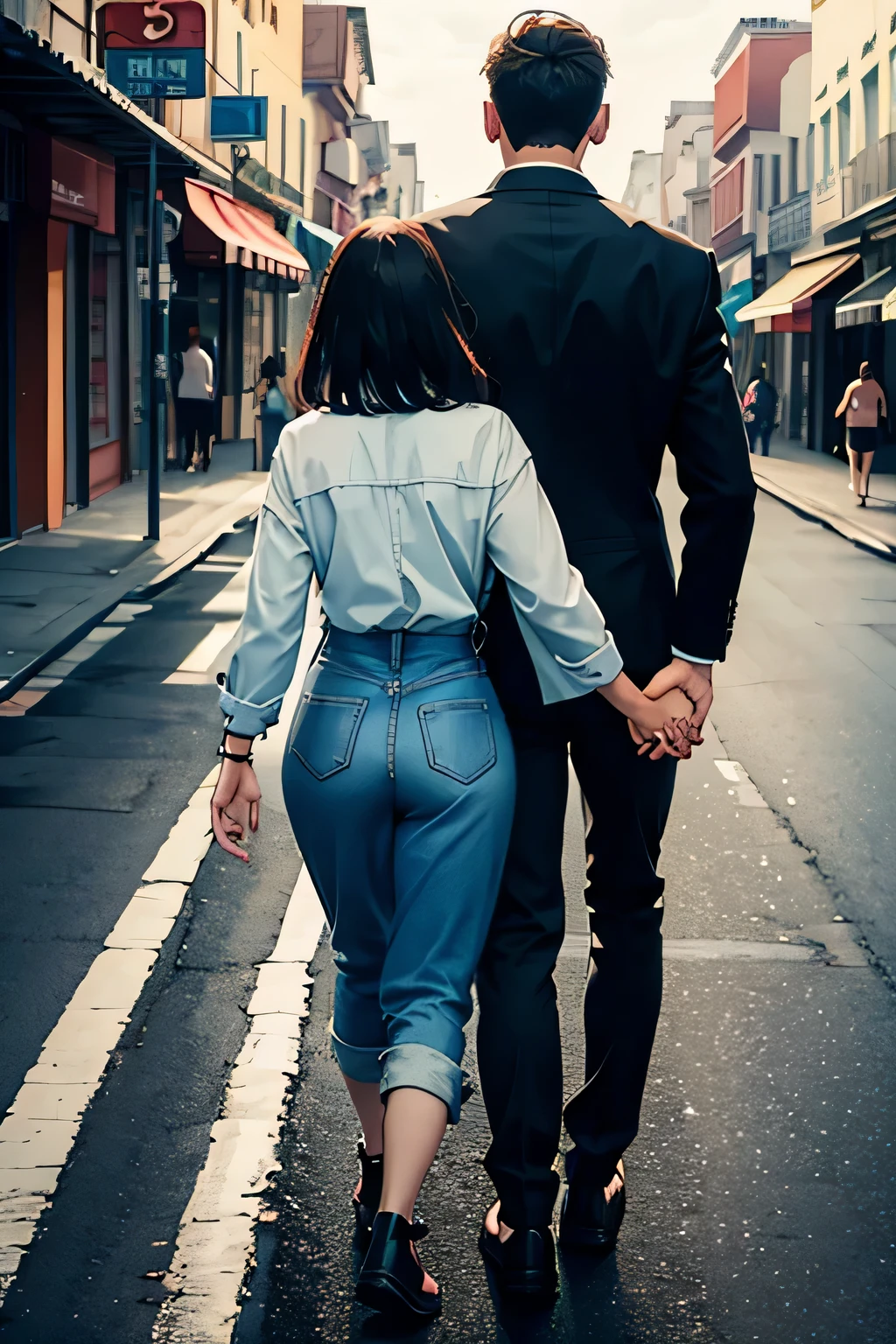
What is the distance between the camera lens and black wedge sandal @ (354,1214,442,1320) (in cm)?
253

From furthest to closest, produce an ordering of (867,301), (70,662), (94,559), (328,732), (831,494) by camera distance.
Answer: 1. (867,301)
2. (831,494)
3. (94,559)
4. (70,662)
5. (328,732)

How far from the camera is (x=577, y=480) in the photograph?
2768 millimetres

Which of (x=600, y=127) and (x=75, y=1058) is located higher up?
(x=600, y=127)

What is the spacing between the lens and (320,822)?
8.76 feet

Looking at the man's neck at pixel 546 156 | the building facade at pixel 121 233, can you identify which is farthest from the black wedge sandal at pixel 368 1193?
the building facade at pixel 121 233

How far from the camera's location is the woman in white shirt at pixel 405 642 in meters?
2.57

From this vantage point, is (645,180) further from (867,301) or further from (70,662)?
(70,662)

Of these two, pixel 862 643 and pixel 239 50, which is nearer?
pixel 862 643

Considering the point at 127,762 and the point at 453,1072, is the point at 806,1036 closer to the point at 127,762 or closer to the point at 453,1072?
the point at 453,1072

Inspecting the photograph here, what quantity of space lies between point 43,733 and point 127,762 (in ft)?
2.63

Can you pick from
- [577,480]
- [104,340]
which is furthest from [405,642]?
[104,340]

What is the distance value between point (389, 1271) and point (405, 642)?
0.97 metres

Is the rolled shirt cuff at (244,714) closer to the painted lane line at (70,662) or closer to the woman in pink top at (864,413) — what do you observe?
the painted lane line at (70,662)

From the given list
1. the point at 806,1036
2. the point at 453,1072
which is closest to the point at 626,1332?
the point at 453,1072
